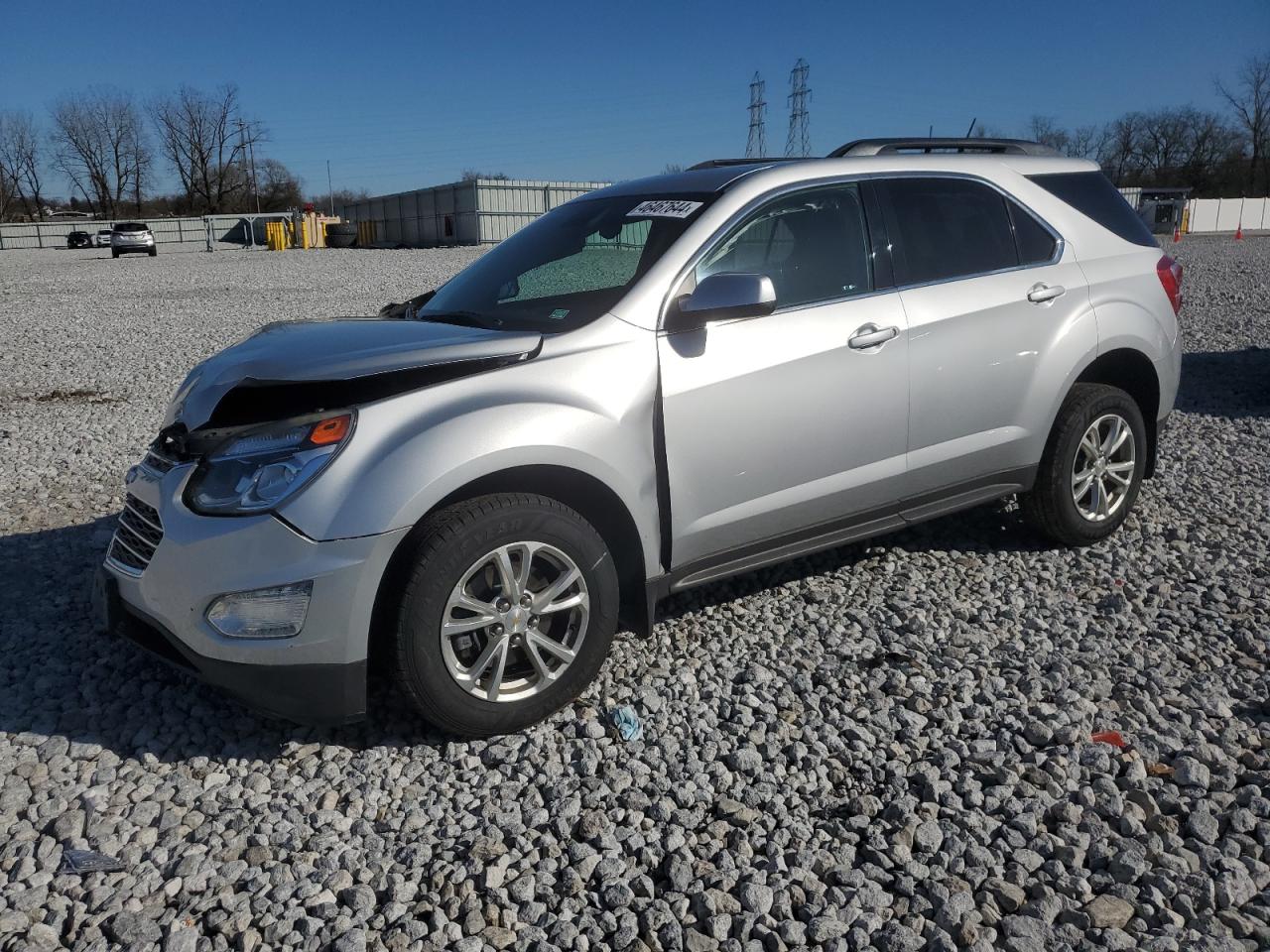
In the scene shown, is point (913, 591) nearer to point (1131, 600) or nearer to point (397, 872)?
point (1131, 600)

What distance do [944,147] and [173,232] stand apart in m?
59.6

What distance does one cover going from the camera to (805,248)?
402cm

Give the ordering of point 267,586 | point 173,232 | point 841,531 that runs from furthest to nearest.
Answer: point 173,232 < point 841,531 < point 267,586

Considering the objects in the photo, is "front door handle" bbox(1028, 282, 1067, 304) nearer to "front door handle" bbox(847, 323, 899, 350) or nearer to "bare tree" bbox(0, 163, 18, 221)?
"front door handle" bbox(847, 323, 899, 350)

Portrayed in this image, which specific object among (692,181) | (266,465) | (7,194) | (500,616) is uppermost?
(7,194)

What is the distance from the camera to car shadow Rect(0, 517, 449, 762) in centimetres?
343

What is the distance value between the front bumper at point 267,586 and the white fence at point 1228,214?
60.1 m

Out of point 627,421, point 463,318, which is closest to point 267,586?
point 627,421

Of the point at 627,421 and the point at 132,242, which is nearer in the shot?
the point at 627,421

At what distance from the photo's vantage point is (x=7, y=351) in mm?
12438

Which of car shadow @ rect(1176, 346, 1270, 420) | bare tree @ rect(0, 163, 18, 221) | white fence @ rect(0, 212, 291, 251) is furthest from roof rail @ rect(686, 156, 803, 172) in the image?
bare tree @ rect(0, 163, 18, 221)

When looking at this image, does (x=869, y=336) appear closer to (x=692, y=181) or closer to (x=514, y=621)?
(x=692, y=181)

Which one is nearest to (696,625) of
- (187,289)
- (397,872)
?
(397,872)

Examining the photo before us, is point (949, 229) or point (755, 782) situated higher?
point (949, 229)
